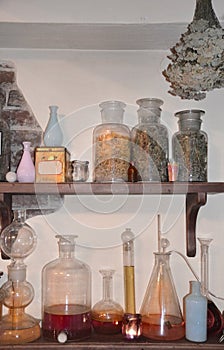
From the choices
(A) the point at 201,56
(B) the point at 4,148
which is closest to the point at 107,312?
(B) the point at 4,148

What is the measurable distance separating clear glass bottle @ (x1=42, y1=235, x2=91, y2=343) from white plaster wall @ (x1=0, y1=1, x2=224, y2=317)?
3.1 inches

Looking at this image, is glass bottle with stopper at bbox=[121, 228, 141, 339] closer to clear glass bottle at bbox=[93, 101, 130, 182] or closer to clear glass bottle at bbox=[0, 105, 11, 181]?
clear glass bottle at bbox=[93, 101, 130, 182]

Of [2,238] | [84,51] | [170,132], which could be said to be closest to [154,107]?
[170,132]

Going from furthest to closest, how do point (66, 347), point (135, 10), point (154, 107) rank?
point (154, 107)
point (135, 10)
point (66, 347)

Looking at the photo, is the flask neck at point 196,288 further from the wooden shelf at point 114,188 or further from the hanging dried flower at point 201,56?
the hanging dried flower at point 201,56

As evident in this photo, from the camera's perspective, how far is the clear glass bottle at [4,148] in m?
1.44

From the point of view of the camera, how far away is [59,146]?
1.47 metres

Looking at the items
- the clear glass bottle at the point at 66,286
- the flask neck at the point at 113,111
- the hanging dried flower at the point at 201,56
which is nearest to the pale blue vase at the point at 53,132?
the flask neck at the point at 113,111

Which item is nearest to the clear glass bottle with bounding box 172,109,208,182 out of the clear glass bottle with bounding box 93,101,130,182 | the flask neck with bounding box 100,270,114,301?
the clear glass bottle with bounding box 93,101,130,182

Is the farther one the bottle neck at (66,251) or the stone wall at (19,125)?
the stone wall at (19,125)

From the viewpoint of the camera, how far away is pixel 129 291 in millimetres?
1459

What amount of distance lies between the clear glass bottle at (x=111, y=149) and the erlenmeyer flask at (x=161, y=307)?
0.97ft

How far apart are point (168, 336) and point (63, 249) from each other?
41 centimetres

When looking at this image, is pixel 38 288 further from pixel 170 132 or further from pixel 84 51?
pixel 84 51
